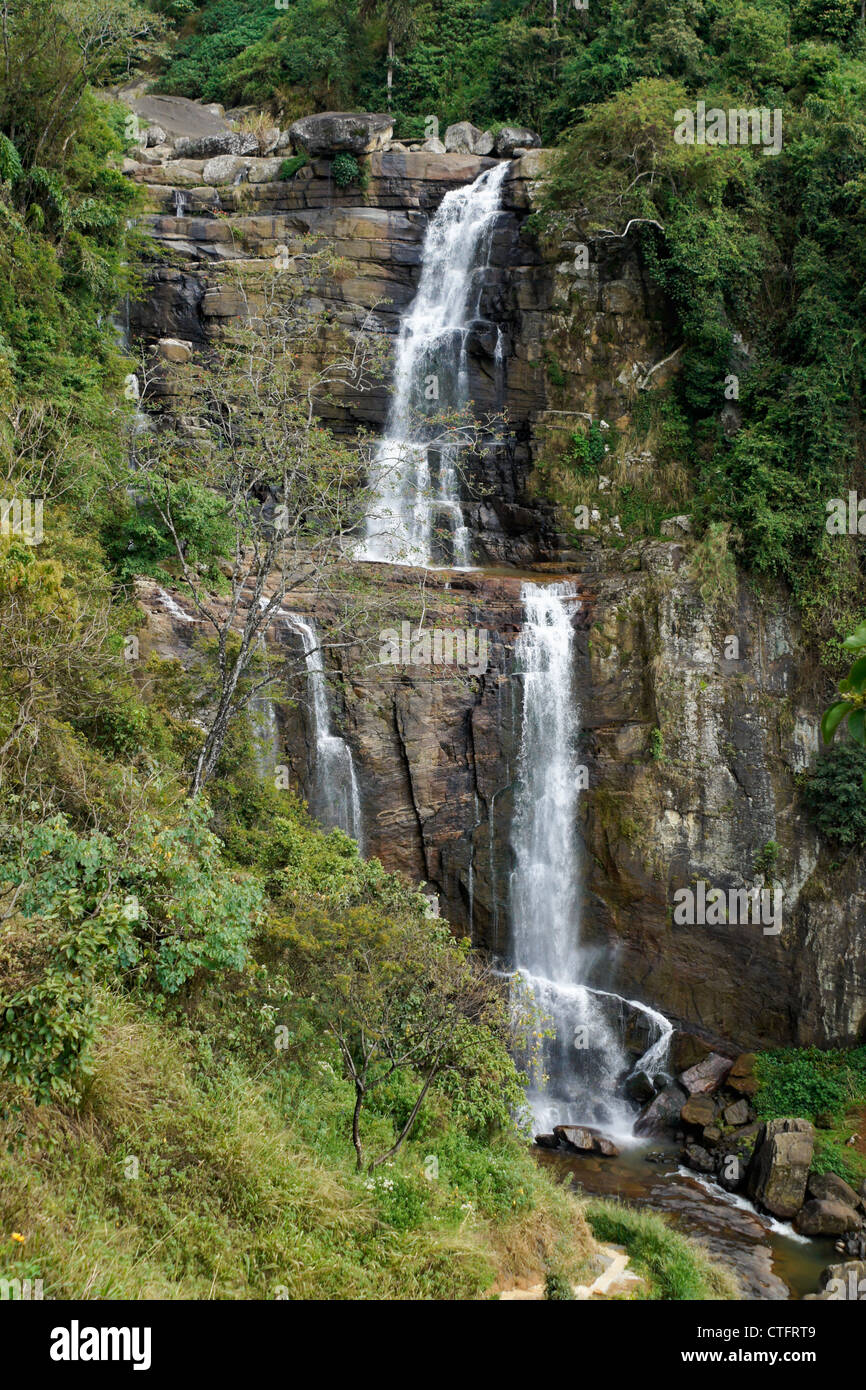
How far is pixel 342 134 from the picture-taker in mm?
24094

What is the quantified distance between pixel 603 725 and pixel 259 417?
350 inches

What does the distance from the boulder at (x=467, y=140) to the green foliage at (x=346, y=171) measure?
3079 millimetres

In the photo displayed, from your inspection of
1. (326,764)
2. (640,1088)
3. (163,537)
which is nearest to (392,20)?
(163,537)

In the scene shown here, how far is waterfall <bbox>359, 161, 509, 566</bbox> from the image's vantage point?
20.5m

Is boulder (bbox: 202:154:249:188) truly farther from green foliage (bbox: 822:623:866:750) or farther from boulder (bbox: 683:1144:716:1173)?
green foliage (bbox: 822:623:866:750)

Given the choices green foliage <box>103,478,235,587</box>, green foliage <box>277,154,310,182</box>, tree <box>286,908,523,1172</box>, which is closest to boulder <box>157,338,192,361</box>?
green foliage <box>277,154,310,182</box>

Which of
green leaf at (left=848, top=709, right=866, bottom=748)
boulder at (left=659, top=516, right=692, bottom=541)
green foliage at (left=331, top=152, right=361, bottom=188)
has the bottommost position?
green leaf at (left=848, top=709, right=866, bottom=748)

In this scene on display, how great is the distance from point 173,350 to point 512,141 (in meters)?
11.5

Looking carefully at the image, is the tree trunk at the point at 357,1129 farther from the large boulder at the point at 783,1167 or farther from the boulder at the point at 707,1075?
the boulder at the point at 707,1075

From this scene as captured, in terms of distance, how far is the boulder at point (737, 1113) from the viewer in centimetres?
1502

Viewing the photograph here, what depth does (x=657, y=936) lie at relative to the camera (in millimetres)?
17266

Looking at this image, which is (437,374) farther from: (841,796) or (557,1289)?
(557,1289)

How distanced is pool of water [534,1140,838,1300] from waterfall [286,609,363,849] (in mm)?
6310

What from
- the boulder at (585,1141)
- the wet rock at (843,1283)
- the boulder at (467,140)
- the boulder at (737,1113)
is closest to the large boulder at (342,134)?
the boulder at (467,140)
